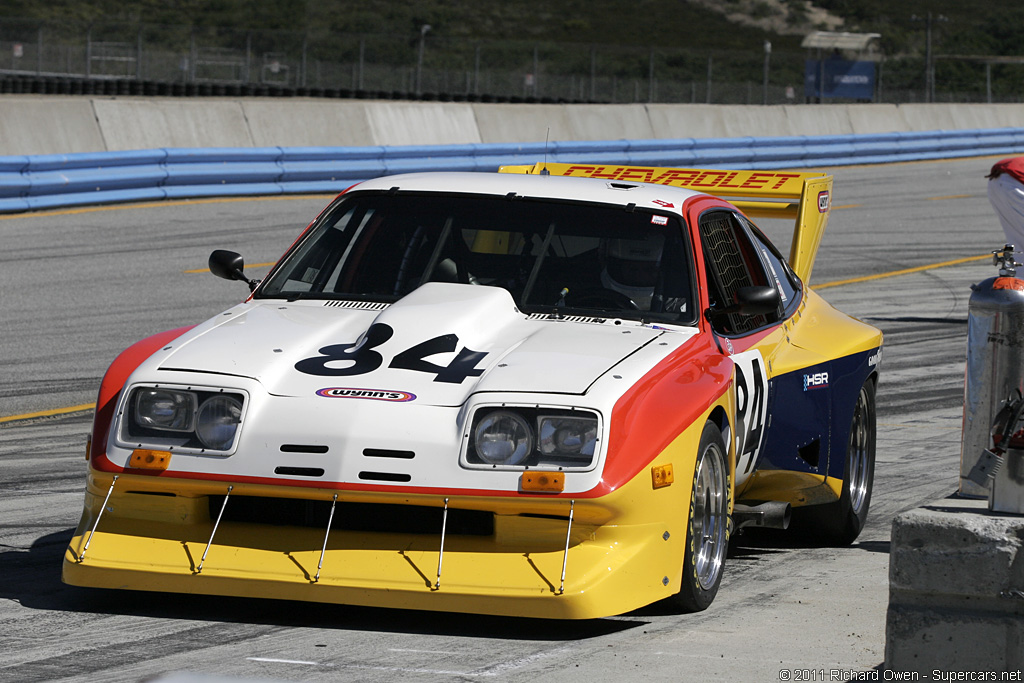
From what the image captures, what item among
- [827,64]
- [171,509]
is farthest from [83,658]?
[827,64]

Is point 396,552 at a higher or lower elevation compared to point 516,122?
higher

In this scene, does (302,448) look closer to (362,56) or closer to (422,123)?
(422,123)

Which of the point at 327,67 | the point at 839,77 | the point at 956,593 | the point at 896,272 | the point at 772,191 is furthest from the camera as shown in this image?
the point at 839,77

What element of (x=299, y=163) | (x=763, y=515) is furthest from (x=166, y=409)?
(x=299, y=163)

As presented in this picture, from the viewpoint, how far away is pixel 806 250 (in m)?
8.05

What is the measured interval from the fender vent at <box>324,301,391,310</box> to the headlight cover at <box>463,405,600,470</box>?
112cm

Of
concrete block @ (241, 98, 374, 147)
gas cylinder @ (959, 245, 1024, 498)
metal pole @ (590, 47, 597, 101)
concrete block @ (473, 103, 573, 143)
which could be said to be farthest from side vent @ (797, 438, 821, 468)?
metal pole @ (590, 47, 597, 101)

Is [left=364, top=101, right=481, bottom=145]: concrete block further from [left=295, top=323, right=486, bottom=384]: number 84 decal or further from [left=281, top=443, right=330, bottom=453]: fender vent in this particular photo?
[left=281, top=443, right=330, bottom=453]: fender vent

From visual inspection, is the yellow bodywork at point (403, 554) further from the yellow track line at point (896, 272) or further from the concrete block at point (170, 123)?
the concrete block at point (170, 123)

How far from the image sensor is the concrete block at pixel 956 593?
157 inches

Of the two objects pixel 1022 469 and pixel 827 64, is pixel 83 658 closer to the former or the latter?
pixel 1022 469

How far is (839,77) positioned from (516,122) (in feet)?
109

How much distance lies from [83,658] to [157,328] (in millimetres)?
8113

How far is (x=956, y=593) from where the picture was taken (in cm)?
401
